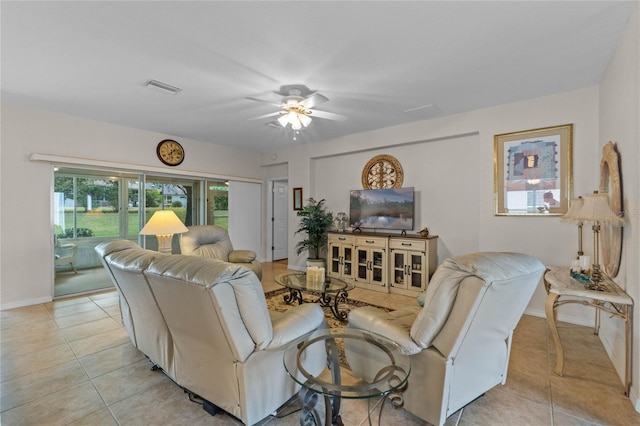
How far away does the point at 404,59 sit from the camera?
257 centimetres

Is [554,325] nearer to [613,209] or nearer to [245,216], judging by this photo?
[613,209]

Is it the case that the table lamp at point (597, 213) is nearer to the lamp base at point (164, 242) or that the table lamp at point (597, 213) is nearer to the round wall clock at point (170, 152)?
the lamp base at point (164, 242)

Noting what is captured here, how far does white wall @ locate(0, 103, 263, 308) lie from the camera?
12.0ft

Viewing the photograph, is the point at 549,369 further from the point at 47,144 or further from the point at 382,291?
the point at 47,144

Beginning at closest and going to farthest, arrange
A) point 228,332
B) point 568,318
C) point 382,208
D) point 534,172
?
point 228,332 → point 568,318 → point 534,172 → point 382,208

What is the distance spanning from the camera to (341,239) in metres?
4.94

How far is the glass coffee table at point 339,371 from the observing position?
1264 millimetres

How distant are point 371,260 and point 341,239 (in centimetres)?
67

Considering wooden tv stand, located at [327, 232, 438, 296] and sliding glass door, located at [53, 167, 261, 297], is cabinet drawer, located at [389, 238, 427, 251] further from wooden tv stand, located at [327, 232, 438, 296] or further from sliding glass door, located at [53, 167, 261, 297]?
sliding glass door, located at [53, 167, 261, 297]

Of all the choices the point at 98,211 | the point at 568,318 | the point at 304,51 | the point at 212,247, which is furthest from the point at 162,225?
the point at 568,318

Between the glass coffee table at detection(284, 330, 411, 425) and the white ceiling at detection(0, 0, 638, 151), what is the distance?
2.15m

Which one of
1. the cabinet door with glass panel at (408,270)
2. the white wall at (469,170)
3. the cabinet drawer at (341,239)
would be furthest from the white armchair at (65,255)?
the cabinet door with glass panel at (408,270)

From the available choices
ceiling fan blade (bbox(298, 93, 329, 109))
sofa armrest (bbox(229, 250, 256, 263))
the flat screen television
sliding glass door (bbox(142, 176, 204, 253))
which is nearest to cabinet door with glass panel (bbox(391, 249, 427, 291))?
the flat screen television

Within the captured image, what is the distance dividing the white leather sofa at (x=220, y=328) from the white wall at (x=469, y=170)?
2.99 meters
